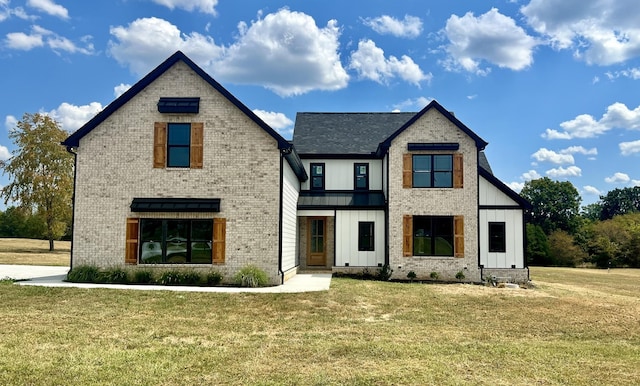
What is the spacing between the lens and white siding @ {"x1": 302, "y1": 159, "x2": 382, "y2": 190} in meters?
22.8

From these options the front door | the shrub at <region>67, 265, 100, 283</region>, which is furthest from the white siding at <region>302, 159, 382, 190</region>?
the shrub at <region>67, 265, 100, 283</region>

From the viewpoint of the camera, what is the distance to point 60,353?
25.1 feet

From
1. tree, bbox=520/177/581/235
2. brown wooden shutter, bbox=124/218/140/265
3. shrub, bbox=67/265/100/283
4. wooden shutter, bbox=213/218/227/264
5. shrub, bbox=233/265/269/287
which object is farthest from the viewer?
tree, bbox=520/177/581/235

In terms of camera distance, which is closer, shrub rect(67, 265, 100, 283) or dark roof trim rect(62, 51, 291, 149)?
shrub rect(67, 265, 100, 283)

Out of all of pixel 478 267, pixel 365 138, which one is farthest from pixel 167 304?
pixel 365 138

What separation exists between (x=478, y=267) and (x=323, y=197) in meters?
7.68

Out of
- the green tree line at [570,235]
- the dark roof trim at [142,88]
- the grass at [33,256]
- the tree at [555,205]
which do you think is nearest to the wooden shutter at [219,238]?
the dark roof trim at [142,88]

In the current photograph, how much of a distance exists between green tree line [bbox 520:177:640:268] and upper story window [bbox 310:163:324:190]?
1733 cm

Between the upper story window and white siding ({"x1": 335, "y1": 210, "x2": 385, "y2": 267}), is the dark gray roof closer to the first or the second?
the upper story window

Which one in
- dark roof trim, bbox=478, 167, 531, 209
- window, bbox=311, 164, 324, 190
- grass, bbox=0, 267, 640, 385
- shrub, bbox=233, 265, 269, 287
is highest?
window, bbox=311, 164, 324, 190

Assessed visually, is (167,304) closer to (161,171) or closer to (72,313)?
(72,313)

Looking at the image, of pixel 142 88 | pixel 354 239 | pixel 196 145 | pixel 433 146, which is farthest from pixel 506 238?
pixel 142 88

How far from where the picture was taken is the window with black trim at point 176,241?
53.8ft

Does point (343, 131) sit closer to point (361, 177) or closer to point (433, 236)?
point (361, 177)
